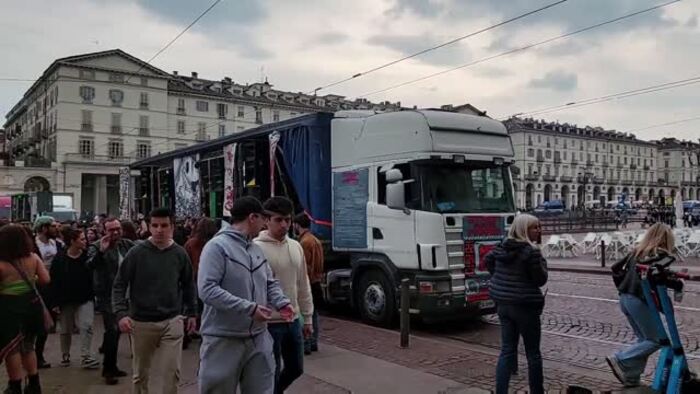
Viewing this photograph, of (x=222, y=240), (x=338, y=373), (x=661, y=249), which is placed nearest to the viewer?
(x=222, y=240)

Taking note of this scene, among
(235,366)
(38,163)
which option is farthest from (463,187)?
(38,163)

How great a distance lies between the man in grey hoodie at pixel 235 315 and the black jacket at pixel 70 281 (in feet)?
13.0

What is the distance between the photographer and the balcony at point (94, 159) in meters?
75.7

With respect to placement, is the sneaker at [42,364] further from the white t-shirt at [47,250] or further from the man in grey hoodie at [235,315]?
Result: the man in grey hoodie at [235,315]

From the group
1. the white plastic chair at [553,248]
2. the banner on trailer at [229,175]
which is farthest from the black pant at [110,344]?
the white plastic chair at [553,248]

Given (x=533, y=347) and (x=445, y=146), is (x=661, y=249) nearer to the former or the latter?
(x=533, y=347)

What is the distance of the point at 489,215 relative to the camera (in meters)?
9.92

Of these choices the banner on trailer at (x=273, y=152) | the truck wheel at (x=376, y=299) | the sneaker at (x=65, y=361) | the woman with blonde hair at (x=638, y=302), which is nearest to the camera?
the woman with blonde hair at (x=638, y=302)

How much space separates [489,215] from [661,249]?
13.7ft

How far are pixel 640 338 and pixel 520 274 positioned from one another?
1704 millimetres

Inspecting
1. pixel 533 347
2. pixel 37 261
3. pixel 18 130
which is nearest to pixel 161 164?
pixel 37 261

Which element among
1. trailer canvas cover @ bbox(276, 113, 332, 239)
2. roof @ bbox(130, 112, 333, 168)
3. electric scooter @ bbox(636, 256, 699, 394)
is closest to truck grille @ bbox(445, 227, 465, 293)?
trailer canvas cover @ bbox(276, 113, 332, 239)

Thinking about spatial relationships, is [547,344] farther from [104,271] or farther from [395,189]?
[104,271]

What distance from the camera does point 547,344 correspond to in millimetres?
9141
